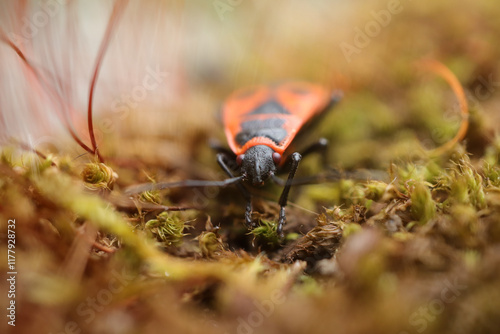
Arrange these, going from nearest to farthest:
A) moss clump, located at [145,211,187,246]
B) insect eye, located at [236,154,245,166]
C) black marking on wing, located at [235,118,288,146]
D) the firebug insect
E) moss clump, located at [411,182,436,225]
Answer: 1. moss clump, located at [411,182,436,225]
2. moss clump, located at [145,211,187,246]
3. the firebug insect
4. insect eye, located at [236,154,245,166]
5. black marking on wing, located at [235,118,288,146]

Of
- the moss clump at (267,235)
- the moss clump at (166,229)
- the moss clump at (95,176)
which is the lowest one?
the moss clump at (166,229)

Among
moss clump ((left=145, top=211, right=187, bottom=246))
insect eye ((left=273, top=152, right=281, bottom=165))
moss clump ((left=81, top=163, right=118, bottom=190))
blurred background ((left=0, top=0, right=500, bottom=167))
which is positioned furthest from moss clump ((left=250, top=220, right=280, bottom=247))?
blurred background ((left=0, top=0, right=500, bottom=167))

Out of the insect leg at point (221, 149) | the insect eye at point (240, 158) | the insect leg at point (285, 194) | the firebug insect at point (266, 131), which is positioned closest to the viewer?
the insect leg at point (285, 194)

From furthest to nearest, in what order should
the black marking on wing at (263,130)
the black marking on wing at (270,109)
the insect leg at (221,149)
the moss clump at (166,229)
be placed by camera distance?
1. the black marking on wing at (270,109)
2. the insect leg at (221,149)
3. the black marking on wing at (263,130)
4. the moss clump at (166,229)

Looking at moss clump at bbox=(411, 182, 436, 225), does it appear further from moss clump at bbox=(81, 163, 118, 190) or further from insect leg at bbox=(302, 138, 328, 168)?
moss clump at bbox=(81, 163, 118, 190)

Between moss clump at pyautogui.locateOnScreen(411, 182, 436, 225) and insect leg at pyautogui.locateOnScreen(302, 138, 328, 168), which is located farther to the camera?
insect leg at pyautogui.locateOnScreen(302, 138, 328, 168)

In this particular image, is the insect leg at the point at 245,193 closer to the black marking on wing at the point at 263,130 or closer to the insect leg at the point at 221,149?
the insect leg at the point at 221,149

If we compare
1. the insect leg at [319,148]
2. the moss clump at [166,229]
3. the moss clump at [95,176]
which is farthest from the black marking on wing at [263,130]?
the moss clump at [95,176]

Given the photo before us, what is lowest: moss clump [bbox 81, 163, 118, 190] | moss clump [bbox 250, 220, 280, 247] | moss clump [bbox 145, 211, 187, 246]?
moss clump [bbox 145, 211, 187, 246]

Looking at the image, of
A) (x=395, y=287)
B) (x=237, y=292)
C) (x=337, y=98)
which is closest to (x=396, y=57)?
(x=337, y=98)
